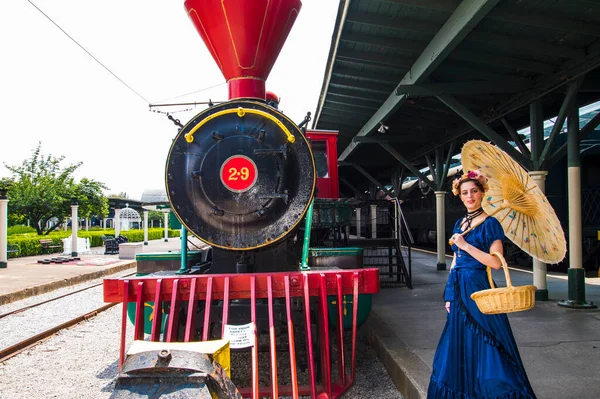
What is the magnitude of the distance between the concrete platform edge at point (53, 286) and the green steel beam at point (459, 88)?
7054 millimetres

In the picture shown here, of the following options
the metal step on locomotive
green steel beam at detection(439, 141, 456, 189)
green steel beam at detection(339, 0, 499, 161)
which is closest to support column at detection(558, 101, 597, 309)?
green steel beam at detection(339, 0, 499, 161)

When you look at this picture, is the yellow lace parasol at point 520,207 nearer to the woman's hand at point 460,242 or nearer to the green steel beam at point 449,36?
the woman's hand at point 460,242

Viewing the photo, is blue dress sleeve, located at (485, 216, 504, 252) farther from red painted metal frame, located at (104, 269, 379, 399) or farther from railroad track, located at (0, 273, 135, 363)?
railroad track, located at (0, 273, 135, 363)

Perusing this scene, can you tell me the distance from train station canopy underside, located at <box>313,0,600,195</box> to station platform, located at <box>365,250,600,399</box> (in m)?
2.05

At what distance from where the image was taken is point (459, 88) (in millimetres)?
6098

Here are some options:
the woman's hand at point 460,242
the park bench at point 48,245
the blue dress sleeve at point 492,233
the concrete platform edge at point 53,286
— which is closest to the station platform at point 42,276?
the concrete platform edge at point 53,286

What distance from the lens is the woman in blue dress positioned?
2.42 meters

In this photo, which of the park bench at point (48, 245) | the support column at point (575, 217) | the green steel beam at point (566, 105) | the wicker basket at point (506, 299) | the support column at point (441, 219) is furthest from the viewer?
the park bench at point (48, 245)

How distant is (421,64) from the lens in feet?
18.6

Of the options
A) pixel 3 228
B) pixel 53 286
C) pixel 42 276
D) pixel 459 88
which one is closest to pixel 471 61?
pixel 459 88

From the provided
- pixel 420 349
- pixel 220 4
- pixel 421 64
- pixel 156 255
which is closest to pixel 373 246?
pixel 421 64

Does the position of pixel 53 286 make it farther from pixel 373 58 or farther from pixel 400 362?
pixel 400 362

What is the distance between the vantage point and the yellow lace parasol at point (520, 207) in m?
2.52

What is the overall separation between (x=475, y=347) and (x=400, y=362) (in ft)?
4.45
